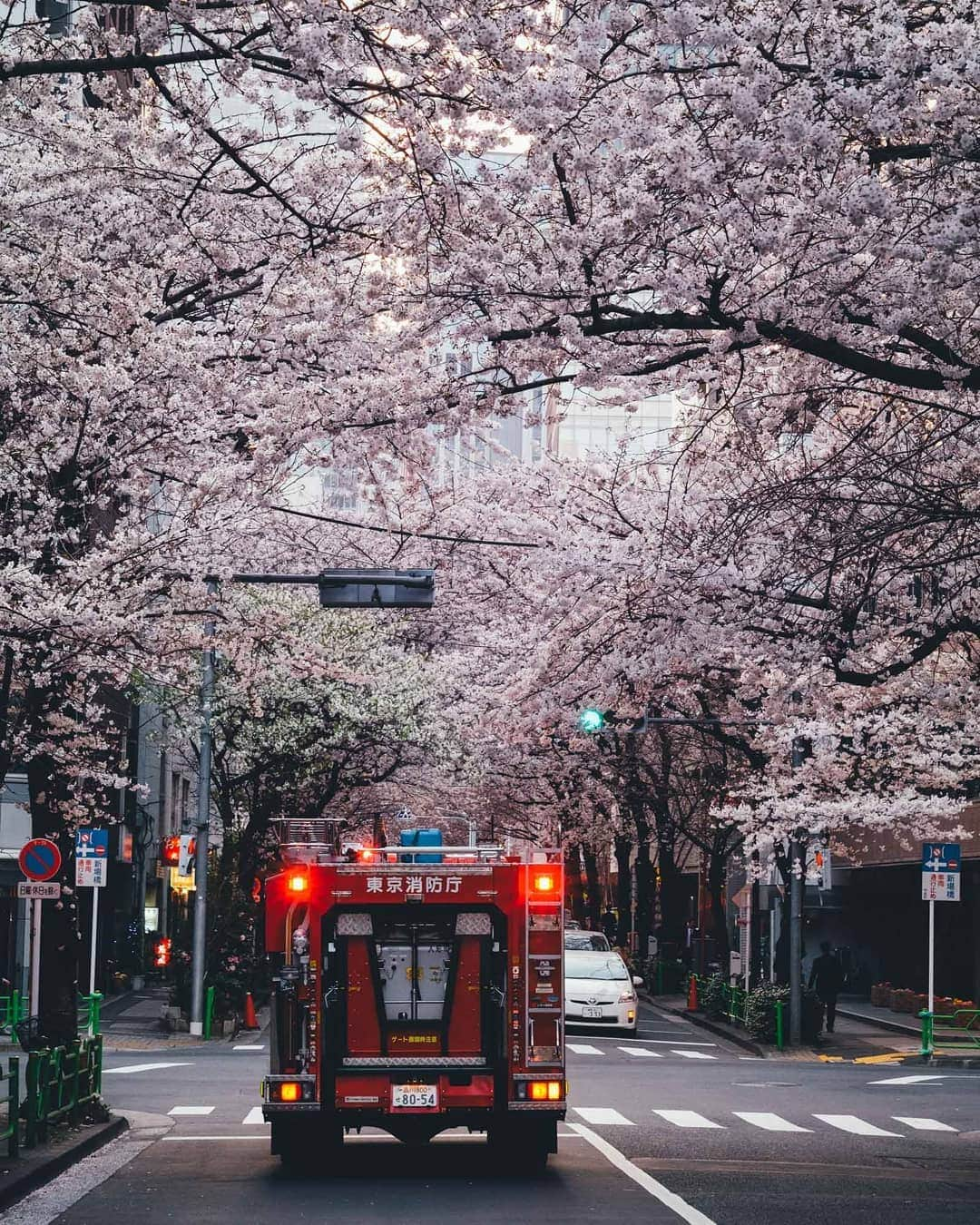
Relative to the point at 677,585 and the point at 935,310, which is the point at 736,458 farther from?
the point at 935,310

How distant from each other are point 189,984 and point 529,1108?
845 inches

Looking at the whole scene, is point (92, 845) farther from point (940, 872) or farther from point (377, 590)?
point (940, 872)

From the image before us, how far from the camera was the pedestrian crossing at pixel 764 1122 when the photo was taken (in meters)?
18.5

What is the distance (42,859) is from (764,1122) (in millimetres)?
8166

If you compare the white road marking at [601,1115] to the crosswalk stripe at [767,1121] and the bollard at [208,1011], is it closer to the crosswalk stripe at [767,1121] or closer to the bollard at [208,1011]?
the crosswalk stripe at [767,1121]

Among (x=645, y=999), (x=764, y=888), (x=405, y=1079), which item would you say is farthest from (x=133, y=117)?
(x=764, y=888)

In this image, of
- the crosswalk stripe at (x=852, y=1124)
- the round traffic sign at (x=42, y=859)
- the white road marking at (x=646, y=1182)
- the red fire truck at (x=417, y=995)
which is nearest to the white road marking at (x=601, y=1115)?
the white road marking at (x=646, y=1182)

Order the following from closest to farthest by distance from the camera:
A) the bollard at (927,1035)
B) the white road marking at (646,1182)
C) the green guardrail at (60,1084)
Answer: the white road marking at (646,1182) < the green guardrail at (60,1084) < the bollard at (927,1035)

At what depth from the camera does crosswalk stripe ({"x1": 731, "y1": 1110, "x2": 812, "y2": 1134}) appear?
60.6 ft

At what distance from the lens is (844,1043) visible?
3234 cm

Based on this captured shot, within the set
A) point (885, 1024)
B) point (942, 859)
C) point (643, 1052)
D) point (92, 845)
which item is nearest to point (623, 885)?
point (885, 1024)

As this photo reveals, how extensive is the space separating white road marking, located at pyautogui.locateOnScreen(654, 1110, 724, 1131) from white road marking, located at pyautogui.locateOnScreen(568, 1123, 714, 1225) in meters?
1.44

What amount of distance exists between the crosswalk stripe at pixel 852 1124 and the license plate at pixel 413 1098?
649 centimetres

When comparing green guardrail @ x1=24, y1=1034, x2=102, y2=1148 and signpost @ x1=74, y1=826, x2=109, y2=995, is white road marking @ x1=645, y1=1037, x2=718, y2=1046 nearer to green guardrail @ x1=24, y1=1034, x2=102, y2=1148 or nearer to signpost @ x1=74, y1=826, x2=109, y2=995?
signpost @ x1=74, y1=826, x2=109, y2=995
